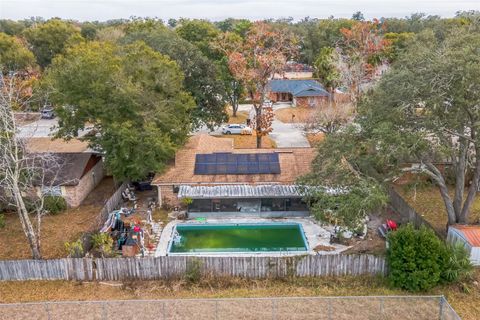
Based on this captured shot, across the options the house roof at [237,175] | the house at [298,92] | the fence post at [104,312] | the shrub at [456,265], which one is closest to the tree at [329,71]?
the house at [298,92]

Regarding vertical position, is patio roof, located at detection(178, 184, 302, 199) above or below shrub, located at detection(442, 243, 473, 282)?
above

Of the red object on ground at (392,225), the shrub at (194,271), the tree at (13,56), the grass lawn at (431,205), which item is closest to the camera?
the shrub at (194,271)

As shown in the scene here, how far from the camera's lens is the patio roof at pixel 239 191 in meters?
28.7

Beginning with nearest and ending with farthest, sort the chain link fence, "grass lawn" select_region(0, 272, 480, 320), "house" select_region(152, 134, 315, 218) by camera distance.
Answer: the chain link fence
"grass lawn" select_region(0, 272, 480, 320)
"house" select_region(152, 134, 315, 218)

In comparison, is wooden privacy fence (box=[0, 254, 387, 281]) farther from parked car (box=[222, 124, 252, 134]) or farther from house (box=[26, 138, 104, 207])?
parked car (box=[222, 124, 252, 134])

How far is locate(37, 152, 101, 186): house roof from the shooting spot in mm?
30391

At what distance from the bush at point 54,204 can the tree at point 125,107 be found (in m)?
4.14

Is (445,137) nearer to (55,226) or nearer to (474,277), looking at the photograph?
(474,277)

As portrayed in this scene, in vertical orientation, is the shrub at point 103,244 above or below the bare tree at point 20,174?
below

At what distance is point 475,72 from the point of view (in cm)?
1883

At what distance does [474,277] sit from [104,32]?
73674mm

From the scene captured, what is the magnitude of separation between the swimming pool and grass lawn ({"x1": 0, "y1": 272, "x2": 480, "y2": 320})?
4.04 meters

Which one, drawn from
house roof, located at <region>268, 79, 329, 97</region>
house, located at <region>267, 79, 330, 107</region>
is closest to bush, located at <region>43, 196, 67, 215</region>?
house, located at <region>267, 79, 330, 107</region>

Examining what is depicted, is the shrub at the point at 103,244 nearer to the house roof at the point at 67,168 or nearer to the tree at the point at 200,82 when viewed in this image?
the house roof at the point at 67,168
